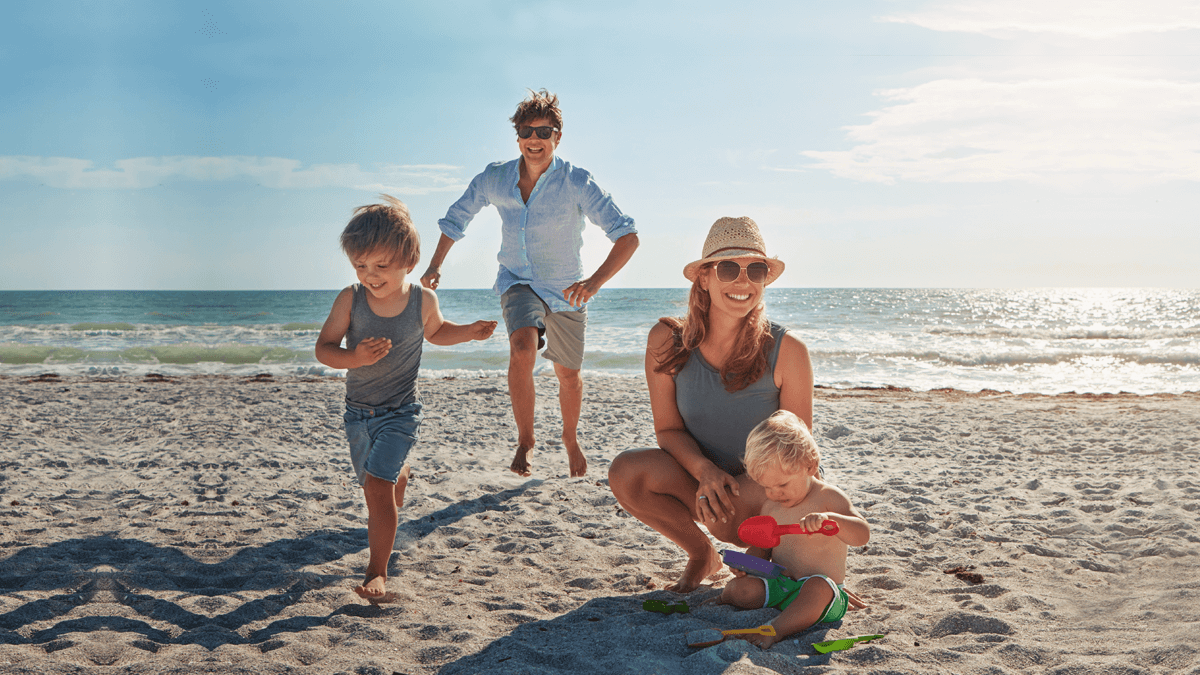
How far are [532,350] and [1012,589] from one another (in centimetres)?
285

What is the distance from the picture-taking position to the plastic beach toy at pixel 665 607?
282 centimetres

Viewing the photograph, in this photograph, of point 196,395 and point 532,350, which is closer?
point 532,350

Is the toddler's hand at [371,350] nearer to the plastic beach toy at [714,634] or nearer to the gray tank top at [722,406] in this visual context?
the gray tank top at [722,406]

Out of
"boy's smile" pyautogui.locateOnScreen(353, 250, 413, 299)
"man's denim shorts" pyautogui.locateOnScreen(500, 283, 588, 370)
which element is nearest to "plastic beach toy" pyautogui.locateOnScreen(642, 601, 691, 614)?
"boy's smile" pyautogui.locateOnScreen(353, 250, 413, 299)

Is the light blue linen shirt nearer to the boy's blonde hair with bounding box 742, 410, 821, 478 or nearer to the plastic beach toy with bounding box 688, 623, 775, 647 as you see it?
the boy's blonde hair with bounding box 742, 410, 821, 478

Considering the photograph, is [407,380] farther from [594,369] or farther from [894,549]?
[594,369]

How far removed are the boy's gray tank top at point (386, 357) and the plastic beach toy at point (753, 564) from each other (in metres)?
1.59

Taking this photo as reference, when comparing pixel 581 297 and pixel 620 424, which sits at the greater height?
pixel 581 297

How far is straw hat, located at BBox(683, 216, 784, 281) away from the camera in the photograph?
2834 mm

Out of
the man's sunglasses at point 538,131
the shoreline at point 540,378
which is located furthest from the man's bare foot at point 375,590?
the shoreline at point 540,378

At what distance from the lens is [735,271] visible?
2822 mm

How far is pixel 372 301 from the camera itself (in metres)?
3.27

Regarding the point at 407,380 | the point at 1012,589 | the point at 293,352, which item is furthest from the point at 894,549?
the point at 293,352

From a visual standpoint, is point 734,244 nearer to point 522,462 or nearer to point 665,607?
point 665,607
